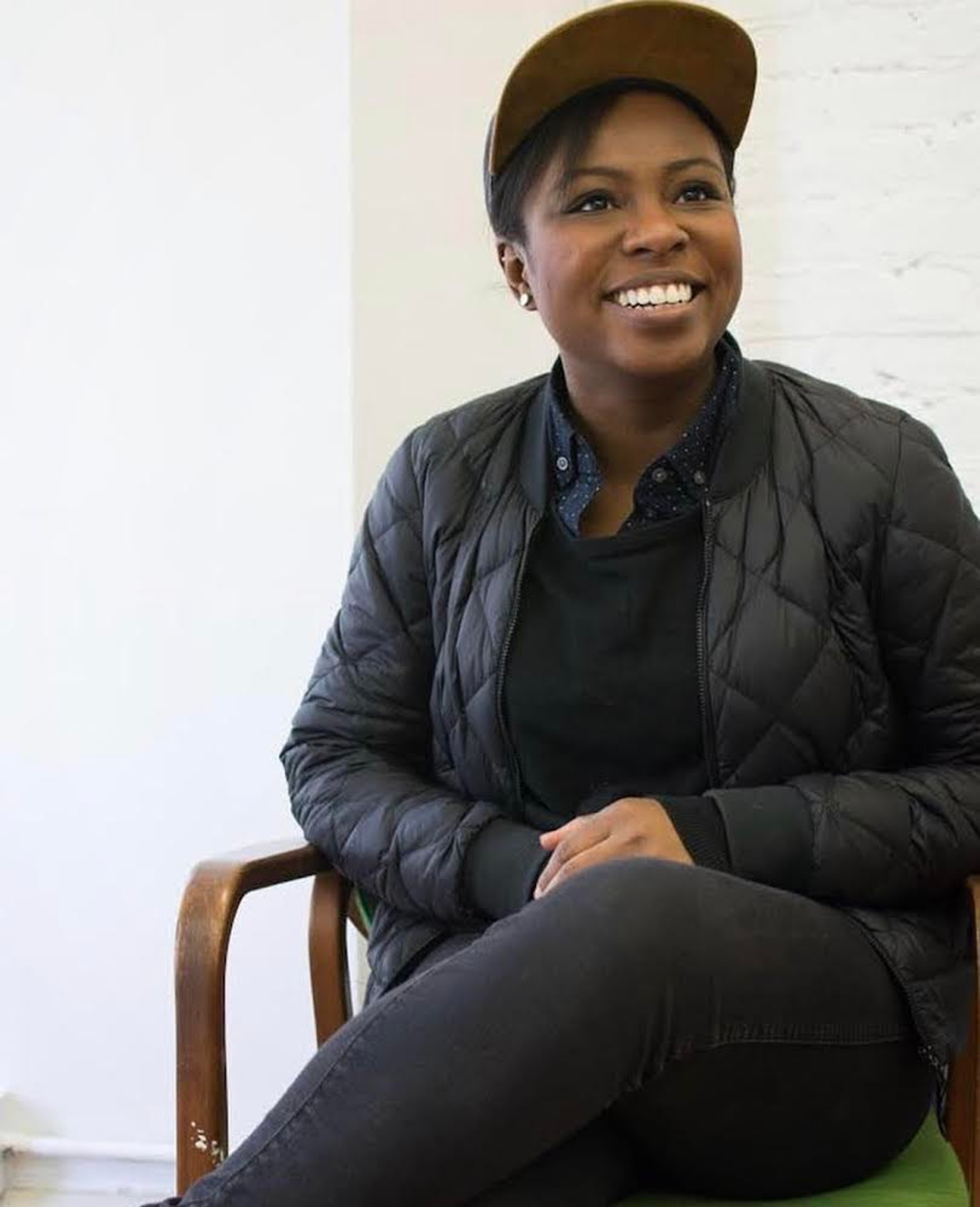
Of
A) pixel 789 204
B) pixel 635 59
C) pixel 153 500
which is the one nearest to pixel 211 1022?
pixel 635 59

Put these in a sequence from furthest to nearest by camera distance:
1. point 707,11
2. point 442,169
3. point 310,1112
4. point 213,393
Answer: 1. point 213,393
2. point 442,169
3. point 707,11
4. point 310,1112

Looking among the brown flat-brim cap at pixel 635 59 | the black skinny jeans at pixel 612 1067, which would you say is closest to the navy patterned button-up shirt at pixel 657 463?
the brown flat-brim cap at pixel 635 59

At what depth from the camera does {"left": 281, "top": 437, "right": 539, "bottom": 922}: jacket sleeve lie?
1.48 m

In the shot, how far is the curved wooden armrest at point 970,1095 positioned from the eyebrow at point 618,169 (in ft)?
1.92

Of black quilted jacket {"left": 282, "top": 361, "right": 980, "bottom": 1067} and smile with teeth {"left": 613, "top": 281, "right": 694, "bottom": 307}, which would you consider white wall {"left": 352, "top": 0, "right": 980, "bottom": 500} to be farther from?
smile with teeth {"left": 613, "top": 281, "right": 694, "bottom": 307}

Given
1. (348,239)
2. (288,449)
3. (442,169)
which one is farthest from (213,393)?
(442,169)

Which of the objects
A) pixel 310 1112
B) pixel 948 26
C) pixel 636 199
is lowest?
pixel 310 1112

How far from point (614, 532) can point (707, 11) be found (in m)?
0.42

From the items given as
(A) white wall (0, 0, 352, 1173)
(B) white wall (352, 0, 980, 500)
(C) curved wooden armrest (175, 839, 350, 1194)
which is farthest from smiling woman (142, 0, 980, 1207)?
(A) white wall (0, 0, 352, 1173)

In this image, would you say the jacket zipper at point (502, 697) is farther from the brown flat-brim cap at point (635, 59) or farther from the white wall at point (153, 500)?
the white wall at point (153, 500)

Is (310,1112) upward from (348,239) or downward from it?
downward

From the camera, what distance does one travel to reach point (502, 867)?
4.52 ft

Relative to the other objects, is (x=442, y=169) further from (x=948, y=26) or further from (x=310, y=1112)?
(x=310, y=1112)

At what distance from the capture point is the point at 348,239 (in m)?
2.11
